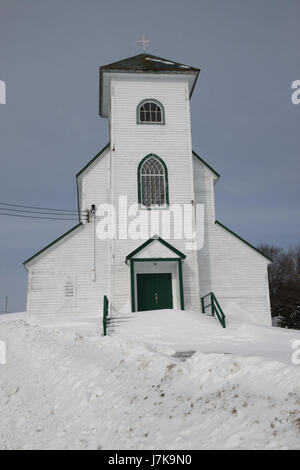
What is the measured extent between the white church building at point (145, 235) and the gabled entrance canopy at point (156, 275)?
4 centimetres

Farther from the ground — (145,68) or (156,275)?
(145,68)

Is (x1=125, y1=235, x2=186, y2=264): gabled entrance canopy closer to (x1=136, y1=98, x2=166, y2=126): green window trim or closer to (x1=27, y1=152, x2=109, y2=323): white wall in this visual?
(x1=27, y1=152, x2=109, y2=323): white wall

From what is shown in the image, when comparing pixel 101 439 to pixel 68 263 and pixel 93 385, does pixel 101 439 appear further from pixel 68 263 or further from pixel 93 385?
pixel 68 263

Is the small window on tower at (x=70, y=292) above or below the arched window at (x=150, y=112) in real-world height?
below

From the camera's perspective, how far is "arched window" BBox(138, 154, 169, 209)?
701 inches

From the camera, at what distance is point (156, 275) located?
17391 millimetres

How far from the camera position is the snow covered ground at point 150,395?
5.39m

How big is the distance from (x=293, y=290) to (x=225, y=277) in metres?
15.7

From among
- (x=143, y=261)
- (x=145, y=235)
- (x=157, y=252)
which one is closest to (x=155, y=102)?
(x=145, y=235)

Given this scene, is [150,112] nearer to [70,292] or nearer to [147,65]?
[147,65]

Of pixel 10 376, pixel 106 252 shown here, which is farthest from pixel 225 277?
pixel 10 376

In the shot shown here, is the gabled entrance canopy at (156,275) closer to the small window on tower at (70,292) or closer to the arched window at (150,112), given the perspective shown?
the small window on tower at (70,292)

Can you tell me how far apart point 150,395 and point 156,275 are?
33.9 ft

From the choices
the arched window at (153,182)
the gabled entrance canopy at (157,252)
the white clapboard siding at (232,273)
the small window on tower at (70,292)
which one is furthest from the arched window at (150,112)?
the small window on tower at (70,292)
